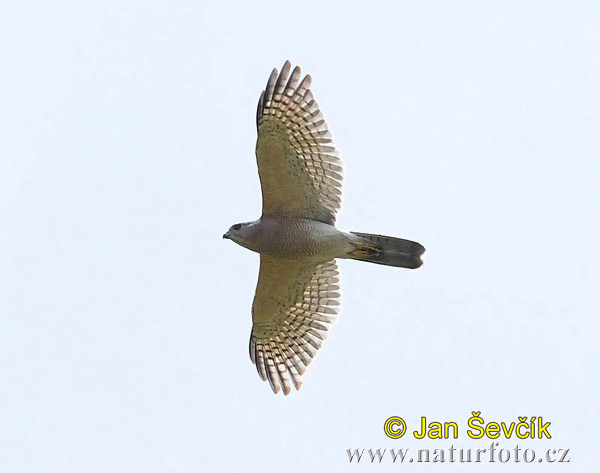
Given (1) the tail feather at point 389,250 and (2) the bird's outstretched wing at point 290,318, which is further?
(2) the bird's outstretched wing at point 290,318

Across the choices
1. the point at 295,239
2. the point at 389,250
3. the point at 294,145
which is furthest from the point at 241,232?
the point at 389,250

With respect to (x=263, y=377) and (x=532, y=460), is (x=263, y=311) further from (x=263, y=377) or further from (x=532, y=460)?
(x=532, y=460)

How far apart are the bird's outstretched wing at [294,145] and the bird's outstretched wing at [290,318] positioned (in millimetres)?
965

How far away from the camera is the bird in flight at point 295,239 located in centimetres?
1180

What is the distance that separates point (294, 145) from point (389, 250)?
1.49 m

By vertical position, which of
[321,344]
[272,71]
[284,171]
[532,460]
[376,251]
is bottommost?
[532,460]

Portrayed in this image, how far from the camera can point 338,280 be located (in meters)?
12.8

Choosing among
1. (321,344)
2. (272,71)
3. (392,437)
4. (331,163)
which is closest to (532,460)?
(392,437)

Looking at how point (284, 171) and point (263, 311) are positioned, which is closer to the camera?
point (284, 171)

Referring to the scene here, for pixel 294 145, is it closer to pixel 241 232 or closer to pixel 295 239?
pixel 295 239

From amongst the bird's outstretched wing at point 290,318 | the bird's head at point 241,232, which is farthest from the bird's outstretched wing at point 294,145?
the bird's outstretched wing at point 290,318

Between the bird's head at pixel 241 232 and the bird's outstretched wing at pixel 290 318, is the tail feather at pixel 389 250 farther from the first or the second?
the bird's head at pixel 241 232

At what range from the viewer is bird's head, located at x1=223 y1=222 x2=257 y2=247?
40.4 ft

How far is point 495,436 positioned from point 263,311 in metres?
2.85
